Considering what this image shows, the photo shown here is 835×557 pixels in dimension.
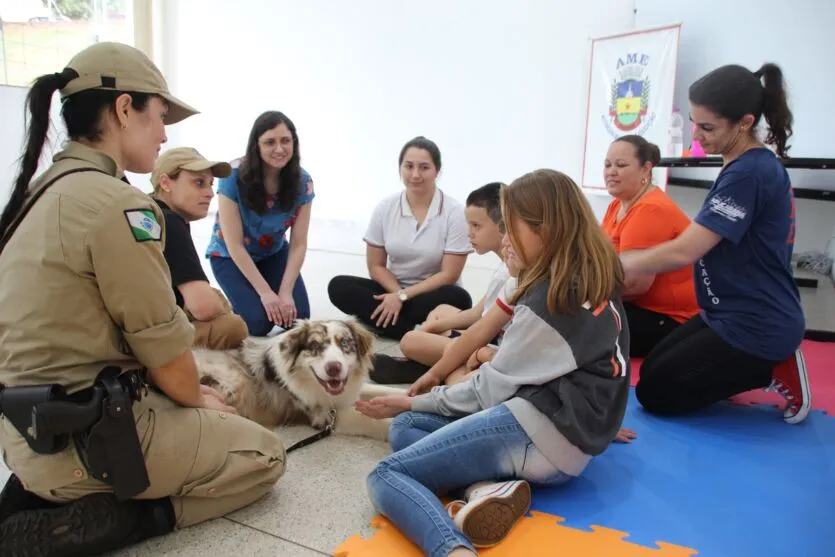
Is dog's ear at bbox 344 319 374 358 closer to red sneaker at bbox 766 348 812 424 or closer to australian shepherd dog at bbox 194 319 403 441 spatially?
australian shepherd dog at bbox 194 319 403 441

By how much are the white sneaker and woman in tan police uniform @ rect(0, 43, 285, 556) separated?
2.65 ft

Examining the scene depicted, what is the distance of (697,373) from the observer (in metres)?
2.67

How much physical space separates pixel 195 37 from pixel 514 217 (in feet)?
24.9

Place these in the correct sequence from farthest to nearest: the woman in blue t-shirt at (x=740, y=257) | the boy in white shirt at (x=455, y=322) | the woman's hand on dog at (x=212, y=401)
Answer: the boy in white shirt at (x=455, y=322) < the woman in blue t-shirt at (x=740, y=257) < the woman's hand on dog at (x=212, y=401)

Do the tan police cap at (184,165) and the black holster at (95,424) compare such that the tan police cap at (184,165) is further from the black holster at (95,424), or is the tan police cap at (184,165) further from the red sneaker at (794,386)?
the red sneaker at (794,386)

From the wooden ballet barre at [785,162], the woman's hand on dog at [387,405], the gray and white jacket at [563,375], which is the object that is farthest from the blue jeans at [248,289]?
the wooden ballet barre at [785,162]

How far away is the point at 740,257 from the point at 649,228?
27.6 inches

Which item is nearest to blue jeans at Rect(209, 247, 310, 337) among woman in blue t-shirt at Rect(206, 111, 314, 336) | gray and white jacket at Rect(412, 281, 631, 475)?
woman in blue t-shirt at Rect(206, 111, 314, 336)

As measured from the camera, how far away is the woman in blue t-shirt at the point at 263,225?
3613 millimetres

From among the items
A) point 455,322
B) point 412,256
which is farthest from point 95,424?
point 412,256

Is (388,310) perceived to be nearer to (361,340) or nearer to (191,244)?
(361,340)

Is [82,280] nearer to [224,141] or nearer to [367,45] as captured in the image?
[367,45]

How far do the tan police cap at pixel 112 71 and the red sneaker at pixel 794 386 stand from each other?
2733 mm

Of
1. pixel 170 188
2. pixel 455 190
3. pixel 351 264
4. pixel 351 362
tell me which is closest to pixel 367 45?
pixel 455 190
